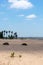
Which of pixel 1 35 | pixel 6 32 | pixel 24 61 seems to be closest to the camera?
pixel 24 61

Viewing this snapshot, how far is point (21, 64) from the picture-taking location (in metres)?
9.02

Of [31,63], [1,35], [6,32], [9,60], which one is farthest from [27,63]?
[6,32]

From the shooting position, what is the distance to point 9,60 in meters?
9.77

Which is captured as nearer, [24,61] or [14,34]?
[24,61]

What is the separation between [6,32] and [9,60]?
173 ft

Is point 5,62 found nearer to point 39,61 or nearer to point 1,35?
point 39,61

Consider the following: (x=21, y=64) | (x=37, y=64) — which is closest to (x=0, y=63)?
(x=21, y=64)

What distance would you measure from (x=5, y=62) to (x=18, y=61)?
63cm

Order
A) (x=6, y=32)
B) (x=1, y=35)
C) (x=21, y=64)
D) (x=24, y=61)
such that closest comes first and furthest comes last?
(x=21, y=64) < (x=24, y=61) < (x=1, y=35) < (x=6, y=32)

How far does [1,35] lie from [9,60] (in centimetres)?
4760

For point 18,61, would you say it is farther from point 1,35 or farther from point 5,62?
point 1,35

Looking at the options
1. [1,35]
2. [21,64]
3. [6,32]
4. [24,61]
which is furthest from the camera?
[6,32]

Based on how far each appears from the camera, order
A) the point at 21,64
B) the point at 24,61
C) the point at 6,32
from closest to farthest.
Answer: the point at 21,64 → the point at 24,61 → the point at 6,32

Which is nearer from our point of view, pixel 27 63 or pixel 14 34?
pixel 27 63
